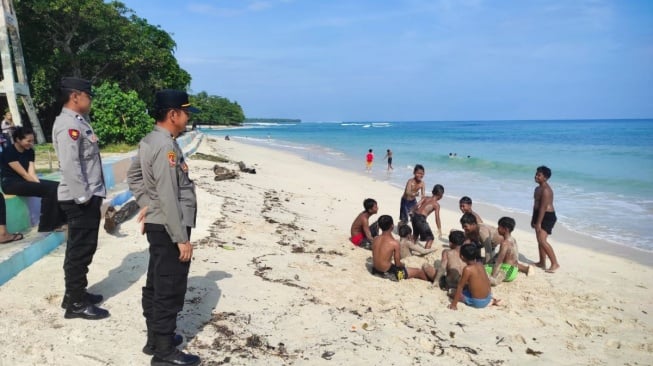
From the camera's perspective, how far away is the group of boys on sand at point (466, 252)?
487cm

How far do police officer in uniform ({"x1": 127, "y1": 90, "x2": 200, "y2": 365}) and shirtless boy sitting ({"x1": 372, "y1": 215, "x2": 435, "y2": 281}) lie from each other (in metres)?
3.22

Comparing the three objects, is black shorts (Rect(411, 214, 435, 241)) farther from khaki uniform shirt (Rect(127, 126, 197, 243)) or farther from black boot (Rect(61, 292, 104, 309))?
khaki uniform shirt (Rect(127, 126, 197, 243))

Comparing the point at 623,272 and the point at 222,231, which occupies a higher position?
the point at 222,231

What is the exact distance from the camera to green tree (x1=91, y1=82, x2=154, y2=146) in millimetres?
16906

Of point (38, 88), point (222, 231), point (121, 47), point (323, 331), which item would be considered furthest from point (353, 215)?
point (121, 47)

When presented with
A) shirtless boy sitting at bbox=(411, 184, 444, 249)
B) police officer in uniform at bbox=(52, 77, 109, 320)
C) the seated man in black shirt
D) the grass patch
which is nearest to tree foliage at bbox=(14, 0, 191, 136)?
the grass patch

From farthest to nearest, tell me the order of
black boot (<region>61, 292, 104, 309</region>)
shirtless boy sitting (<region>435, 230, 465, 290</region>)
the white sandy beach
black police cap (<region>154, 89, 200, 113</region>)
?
1. shirtless boy sitting (<region>435, 230, 465, 290</region>)
2. black boot (<region>61, 292, 104, 309</region>)
3. the white sandy beach
4. black police cap (<region>154, 89, 200, 113</region>)

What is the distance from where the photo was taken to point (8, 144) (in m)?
4.79

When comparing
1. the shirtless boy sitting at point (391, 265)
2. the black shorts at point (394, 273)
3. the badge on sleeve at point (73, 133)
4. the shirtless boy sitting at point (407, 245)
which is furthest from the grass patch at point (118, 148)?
the badge on sleeve at point (73, 133)

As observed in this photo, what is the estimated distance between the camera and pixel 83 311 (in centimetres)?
350

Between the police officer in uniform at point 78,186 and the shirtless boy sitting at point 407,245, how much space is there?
4.12m

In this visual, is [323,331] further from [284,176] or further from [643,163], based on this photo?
[643,163]

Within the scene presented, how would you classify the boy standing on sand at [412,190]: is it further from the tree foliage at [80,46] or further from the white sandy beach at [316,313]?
the tree foliage at [80,46]

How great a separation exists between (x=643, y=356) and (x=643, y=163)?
952 inches
